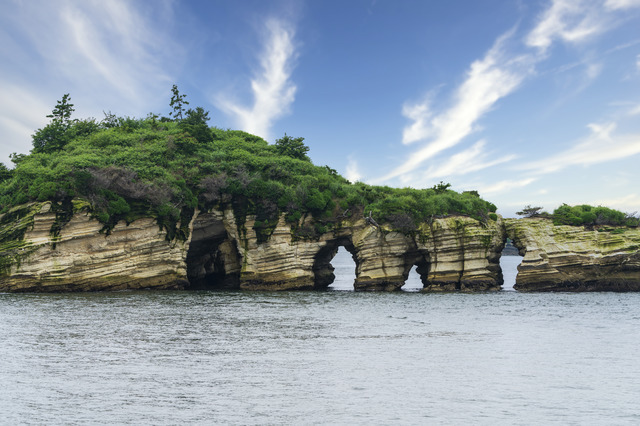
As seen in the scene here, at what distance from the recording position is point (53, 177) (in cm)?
4741

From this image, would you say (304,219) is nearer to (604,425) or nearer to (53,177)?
(53,177)

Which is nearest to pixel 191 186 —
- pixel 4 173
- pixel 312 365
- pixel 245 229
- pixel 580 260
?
pixel 245 229

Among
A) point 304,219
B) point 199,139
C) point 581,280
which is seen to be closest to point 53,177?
point 199,139

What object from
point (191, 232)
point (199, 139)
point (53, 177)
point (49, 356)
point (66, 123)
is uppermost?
point (66, 123)

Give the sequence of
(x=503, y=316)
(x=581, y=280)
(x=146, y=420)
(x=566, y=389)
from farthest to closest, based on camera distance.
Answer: (x=581, y=280) < (x=503, y=316) < (x=566, y=389) < (x=146, y=420)

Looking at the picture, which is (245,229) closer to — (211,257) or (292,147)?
(211,257)

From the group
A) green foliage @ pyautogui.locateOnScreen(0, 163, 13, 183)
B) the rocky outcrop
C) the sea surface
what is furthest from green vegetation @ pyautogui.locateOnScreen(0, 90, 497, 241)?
the sea surface

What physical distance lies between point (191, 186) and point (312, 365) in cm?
3838

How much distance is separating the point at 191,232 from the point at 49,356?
111 feet

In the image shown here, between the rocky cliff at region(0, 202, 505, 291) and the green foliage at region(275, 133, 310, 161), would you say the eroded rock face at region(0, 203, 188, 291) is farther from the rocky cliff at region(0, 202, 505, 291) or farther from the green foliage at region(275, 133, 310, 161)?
the green foliage at region(275, 133, 310, 161)

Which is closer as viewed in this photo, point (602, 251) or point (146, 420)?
point (146, 420)

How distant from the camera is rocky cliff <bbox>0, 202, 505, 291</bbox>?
44.1m

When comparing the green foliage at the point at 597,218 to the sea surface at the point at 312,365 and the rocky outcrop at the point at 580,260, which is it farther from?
the sea surface at the point at 312,365

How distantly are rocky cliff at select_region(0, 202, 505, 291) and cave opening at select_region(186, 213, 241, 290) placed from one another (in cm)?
12
